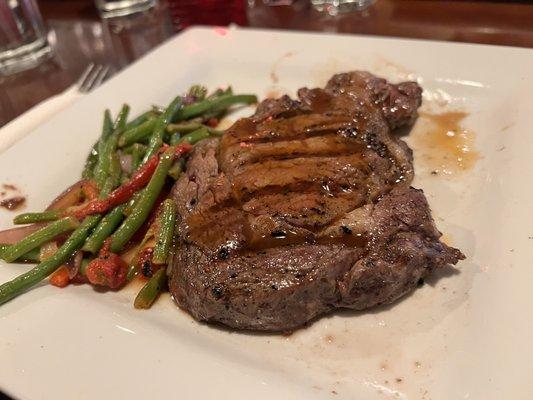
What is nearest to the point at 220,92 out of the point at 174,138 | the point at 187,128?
the point at 187,128

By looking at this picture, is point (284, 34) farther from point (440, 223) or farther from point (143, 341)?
point (143, 341)

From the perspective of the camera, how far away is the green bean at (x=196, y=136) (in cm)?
368

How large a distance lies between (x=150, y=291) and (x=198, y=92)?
1.97m

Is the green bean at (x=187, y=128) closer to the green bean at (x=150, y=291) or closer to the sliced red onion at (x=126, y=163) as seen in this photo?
the sliced red onion at (x=126, y=163)

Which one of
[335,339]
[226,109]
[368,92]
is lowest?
[335,339]

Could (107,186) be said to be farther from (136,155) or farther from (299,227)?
(299,227)

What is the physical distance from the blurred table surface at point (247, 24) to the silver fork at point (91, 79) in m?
0.53

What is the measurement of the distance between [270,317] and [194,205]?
0.80 m

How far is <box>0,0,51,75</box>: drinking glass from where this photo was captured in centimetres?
557

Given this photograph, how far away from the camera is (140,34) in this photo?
6.10 metres

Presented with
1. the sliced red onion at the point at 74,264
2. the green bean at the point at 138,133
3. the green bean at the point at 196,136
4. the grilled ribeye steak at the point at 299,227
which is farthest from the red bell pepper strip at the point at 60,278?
the green bean at the point at 196,136

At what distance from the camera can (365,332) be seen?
250 cm

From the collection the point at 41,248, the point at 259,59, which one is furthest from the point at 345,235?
the point at 259,59

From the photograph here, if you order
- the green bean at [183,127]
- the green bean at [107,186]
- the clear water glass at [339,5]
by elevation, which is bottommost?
the green bean at [107,186]
